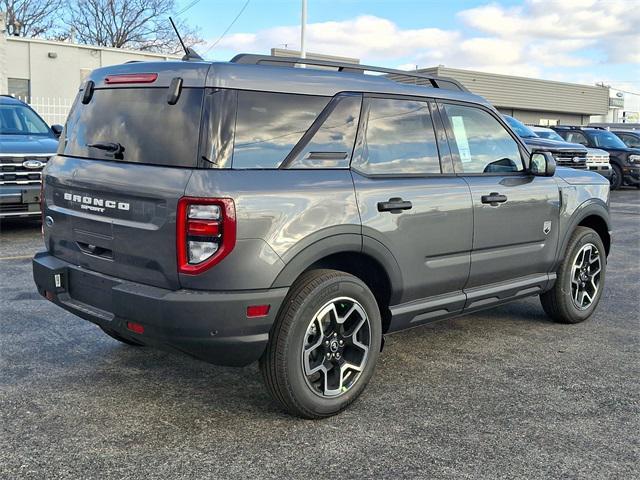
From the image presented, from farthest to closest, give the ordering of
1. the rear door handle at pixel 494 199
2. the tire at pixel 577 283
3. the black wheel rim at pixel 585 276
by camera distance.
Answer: the black wheel rim at pixel 585 276
the tire at pixel 577 283
the rear door handle at pixel 494 199

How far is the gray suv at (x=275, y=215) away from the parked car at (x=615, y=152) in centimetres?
1719

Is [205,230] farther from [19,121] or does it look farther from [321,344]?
[19,121]

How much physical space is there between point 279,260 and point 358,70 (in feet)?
4.88

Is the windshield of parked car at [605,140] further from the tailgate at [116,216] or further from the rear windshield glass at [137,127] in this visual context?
the tailgate at [116,216]

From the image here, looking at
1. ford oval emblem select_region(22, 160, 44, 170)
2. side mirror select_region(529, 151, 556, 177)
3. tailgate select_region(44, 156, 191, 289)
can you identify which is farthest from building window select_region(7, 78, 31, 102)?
side mirror select_region(529, 151, 556, 177)

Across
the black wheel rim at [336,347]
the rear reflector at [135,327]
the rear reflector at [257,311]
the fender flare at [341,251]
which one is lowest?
the black wheel rim at [336,347]

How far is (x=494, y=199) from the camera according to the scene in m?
4.68

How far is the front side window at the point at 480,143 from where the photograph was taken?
463 centimetres

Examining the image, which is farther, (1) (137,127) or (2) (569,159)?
(2) (569,159)

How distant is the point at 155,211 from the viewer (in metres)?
3.39

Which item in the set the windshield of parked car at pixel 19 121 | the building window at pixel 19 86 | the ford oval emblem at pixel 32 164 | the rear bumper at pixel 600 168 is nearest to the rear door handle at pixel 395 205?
the ford oval emblem at pixel 32 164

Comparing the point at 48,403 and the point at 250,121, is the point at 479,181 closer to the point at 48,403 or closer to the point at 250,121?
the point at 250,121

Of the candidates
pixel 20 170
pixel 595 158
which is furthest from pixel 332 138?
pixel 595 158

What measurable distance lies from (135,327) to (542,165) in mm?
3188
